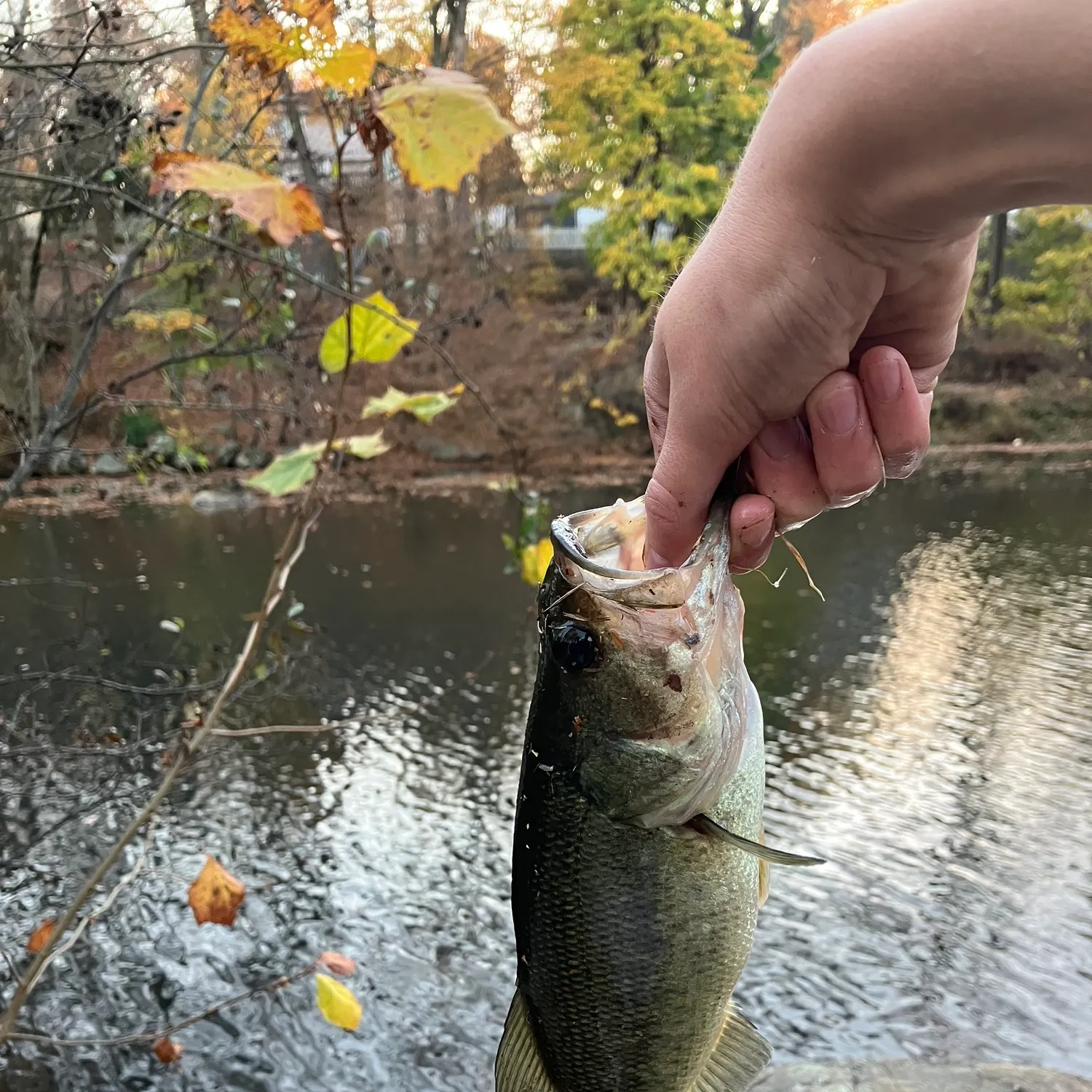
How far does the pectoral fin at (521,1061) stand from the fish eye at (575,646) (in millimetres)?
619

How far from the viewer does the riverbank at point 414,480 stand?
15125mm

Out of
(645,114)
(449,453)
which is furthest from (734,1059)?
(645,114)

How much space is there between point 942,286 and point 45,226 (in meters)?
3.32

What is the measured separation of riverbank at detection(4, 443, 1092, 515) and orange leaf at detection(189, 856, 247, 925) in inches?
430

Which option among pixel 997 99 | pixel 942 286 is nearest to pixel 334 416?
pixel 942 286

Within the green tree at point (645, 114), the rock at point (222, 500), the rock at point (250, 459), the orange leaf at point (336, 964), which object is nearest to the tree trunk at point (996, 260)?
the green tree at point (645, 114)

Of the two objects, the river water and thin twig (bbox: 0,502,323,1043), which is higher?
thin twig (bbox: 0,502,323,1043)

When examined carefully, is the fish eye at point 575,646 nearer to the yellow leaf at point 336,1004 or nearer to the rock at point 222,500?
the yellow leaf at point 336,1004

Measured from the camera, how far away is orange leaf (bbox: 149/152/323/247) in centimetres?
190

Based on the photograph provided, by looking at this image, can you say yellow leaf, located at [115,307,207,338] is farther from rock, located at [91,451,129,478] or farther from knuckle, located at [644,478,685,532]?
knuckle, located at [644,478,685,532]

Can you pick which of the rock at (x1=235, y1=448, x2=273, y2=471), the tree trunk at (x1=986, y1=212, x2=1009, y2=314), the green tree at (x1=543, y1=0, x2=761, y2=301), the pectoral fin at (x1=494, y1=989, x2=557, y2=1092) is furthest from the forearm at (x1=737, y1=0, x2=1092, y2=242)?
the tree trunk at (x1=986, y1=212, x2=1009, y2=314)

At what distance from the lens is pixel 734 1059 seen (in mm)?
1683

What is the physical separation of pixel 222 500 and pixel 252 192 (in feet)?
47.0

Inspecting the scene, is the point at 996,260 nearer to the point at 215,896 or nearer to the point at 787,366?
the point at 215,896
